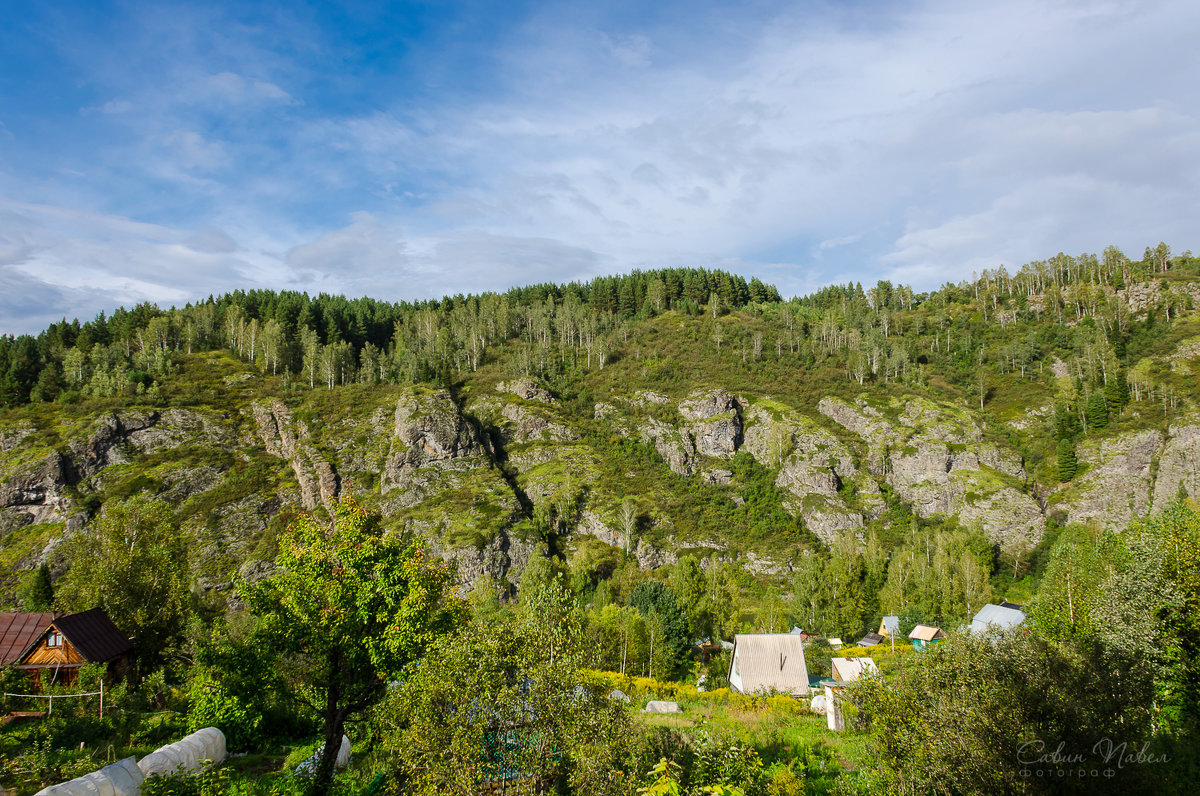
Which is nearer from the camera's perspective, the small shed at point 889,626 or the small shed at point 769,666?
the small shed at point 769,666

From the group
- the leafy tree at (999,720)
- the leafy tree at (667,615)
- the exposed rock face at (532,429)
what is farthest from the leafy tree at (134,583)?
the exposed rock face at (532,429)

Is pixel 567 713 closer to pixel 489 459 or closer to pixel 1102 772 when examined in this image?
pixel 1102 772

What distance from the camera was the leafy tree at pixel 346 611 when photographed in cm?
1858

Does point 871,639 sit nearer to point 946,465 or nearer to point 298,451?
point 946,465

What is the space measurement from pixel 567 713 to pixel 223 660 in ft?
45.7

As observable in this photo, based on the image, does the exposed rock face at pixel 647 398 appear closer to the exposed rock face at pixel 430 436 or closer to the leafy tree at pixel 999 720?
the exposed rock face at pixel 430 436

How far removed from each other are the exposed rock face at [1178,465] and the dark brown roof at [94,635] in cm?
13183

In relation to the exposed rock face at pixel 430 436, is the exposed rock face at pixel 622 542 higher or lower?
lower

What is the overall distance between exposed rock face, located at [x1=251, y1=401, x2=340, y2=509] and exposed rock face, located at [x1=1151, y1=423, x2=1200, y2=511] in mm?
143593

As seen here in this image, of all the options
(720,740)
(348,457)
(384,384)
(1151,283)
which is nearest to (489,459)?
(348,457)

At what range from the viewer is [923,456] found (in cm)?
11238

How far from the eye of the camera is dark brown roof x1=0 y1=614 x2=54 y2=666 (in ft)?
102

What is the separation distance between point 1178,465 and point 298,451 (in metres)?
161

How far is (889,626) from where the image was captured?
73.8 meters
